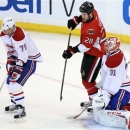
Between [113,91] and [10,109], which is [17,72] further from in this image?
[113,91]

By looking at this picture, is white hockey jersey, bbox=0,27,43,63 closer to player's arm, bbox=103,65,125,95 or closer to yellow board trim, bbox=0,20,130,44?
player's arm, bbox=103,65,125,95

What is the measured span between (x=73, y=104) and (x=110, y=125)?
0.87 metres

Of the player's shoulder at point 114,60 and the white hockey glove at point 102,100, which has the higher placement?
the player's shoulder at point 114,60

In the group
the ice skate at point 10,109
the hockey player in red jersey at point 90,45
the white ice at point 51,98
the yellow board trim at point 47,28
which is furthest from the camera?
the yellow board trim at point 47,28

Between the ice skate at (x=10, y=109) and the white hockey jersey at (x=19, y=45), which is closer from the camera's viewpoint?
the white hockey jersey at (x=19, y=45)

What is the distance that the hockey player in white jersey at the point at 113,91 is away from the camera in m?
4.53

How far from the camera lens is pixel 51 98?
5660mm

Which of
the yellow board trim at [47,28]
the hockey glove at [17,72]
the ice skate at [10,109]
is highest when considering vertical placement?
the hockey glove at [17,72]

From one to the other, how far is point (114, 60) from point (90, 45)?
0.45m

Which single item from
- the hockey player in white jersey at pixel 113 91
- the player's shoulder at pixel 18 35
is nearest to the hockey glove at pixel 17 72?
the player's shoulder at pixel 18 35

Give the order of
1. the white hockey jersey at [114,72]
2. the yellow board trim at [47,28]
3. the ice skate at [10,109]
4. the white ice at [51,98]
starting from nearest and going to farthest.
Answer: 1. the white hockey jersey at [114,72]
2. the white ice at [51,98]
3. the ice skate at [10,109]
4. the yellow board trim at [47,28]

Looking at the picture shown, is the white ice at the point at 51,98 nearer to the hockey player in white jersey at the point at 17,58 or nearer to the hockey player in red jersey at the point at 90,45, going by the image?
the hockey player in white jersey at the point at 17,58

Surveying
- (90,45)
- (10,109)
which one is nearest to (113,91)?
(90,45)

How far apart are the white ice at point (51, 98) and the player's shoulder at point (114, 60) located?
557 millimetres
